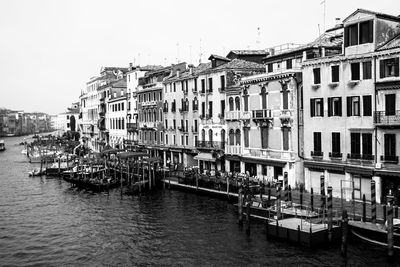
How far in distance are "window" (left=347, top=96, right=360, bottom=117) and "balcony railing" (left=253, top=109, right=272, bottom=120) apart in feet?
28.3

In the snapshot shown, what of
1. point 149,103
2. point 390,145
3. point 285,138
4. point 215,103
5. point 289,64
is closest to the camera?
point 390,145

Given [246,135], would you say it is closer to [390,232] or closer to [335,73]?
[335,73]

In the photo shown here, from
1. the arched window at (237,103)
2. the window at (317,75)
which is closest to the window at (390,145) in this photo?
the window at (317,75)

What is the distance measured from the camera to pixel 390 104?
31.8m

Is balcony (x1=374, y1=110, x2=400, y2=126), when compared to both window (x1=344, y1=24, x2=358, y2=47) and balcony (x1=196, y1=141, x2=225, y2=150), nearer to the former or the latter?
window (x1=344, y1=24, x2=358, y2=47)

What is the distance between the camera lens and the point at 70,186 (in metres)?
57.1

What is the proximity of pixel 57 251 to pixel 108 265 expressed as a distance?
5013 mm

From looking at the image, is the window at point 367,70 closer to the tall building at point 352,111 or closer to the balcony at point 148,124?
the tall building at point 352,111

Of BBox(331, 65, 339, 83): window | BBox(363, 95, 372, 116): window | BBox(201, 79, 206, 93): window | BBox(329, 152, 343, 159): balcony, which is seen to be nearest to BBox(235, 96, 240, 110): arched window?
BBox(201, 79, 206, 93): window

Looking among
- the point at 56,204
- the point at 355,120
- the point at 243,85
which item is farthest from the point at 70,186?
the point at 355,120

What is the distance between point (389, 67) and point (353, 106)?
3900 mm

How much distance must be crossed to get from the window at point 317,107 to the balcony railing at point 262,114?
5102 millimetres

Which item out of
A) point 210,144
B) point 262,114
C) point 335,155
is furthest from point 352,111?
point 210,144

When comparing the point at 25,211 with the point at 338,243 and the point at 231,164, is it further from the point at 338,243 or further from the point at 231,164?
the point at 338,243
